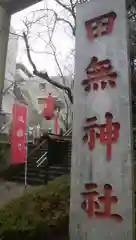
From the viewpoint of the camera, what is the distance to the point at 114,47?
3115mm

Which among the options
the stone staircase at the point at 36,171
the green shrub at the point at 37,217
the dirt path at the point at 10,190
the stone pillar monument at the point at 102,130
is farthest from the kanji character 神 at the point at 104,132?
the stone staircase at the point at 36,171

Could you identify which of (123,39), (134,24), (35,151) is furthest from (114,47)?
(35,151)

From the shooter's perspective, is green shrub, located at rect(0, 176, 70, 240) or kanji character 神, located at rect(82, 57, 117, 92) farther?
green shrub, located at rect(0, 176, 70, 240)

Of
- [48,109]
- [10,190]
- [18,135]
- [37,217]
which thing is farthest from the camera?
[48,109]

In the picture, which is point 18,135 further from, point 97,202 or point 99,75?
point 97,202

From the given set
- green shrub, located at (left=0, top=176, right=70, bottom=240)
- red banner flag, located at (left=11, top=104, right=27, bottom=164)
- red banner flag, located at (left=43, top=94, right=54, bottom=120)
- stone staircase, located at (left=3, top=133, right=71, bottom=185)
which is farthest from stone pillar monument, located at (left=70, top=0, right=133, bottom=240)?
red banner flag, located at (left=43, top=94, right=54, bottom=120)

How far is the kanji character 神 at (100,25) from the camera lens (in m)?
3.18

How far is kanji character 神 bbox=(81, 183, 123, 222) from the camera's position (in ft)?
9.35

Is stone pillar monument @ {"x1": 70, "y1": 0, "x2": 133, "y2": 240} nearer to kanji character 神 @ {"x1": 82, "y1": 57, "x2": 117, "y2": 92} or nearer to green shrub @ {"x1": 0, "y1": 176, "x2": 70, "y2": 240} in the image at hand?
kanji character 神 @ {"x1": 82, "y1": 57, "x2": 117, "y2": 92}

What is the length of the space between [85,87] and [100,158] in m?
0.89

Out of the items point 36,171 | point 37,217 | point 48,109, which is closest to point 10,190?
point 36,171

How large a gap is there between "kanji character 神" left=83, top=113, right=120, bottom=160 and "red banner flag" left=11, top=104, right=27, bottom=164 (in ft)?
20.0

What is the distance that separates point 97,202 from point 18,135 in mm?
6592

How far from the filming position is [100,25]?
10.7 ft
